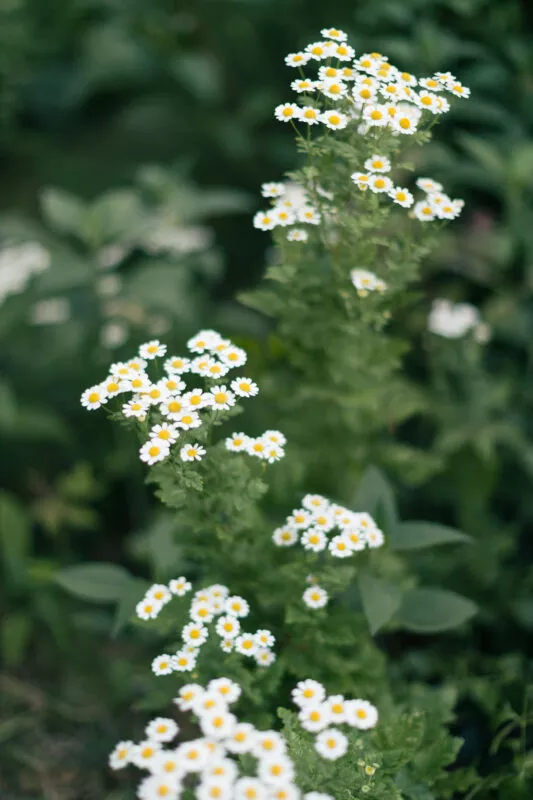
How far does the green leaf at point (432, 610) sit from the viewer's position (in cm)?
145

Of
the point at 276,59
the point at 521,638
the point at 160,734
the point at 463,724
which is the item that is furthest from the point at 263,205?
the point at 160,734

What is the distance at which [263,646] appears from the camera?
1.26 metres

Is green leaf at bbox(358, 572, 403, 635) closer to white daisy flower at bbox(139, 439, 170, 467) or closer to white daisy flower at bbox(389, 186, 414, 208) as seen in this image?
white daisy flower at bbox(139, 439, 170, 467)

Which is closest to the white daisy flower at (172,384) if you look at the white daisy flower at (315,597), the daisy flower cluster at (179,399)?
the daisy flower cluster at (179,399)

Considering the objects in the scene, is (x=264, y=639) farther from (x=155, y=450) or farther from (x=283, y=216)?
(x=283, y=216)

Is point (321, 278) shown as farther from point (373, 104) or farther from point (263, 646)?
point (263, 646)

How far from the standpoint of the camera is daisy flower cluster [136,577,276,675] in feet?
3.84

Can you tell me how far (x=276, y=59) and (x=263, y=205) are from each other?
50cm

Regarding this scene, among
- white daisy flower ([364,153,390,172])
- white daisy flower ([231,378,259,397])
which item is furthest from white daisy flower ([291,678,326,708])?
white daisy flower ([364,153,390,172])

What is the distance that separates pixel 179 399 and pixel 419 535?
0.54 meters

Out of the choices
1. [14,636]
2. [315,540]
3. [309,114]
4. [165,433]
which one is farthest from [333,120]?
[14,636]

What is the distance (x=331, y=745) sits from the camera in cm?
100

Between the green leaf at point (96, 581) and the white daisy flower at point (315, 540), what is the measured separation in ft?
1.47

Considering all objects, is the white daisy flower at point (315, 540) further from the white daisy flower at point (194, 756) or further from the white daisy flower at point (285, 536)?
the white daisy flower at point (194, 756)
